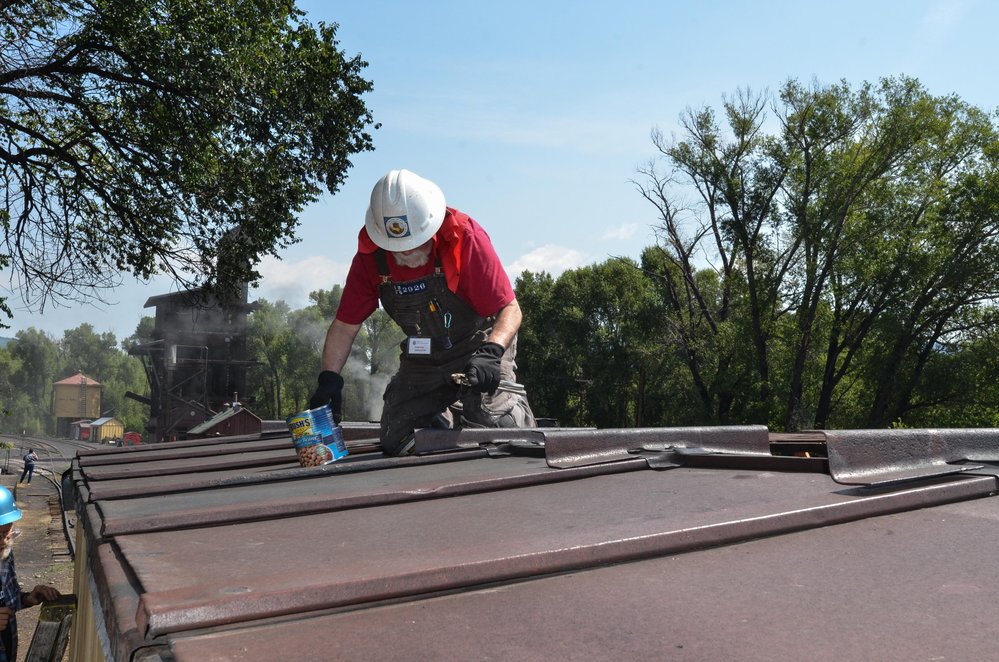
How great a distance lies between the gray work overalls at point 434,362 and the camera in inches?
192

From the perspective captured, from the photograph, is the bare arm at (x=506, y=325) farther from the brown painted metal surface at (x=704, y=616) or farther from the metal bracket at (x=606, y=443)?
the brown painted metal surface at (x=704, y=616)

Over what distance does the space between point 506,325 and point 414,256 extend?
0.60 meters

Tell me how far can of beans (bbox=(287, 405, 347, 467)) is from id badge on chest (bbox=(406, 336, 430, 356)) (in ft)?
2.99

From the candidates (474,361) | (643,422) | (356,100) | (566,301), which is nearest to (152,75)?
(356,100)

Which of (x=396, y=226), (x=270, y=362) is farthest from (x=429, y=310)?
(x=270, y=362)

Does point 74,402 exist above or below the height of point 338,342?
above

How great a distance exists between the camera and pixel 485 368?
4371mm

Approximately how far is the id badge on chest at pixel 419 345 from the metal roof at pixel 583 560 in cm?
162

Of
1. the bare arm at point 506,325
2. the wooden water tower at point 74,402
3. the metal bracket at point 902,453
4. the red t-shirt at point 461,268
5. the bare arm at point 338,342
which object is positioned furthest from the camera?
the wooden water tower at point 74,402

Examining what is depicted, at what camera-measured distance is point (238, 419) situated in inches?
1441

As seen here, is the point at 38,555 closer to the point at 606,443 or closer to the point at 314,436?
the point at 314,436

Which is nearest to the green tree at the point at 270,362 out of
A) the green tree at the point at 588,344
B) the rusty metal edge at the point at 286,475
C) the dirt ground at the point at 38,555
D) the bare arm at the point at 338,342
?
the green tree at the point at 588,344

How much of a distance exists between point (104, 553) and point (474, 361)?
237 centimetres

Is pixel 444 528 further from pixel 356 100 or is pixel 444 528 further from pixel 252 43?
pixel 356 100
